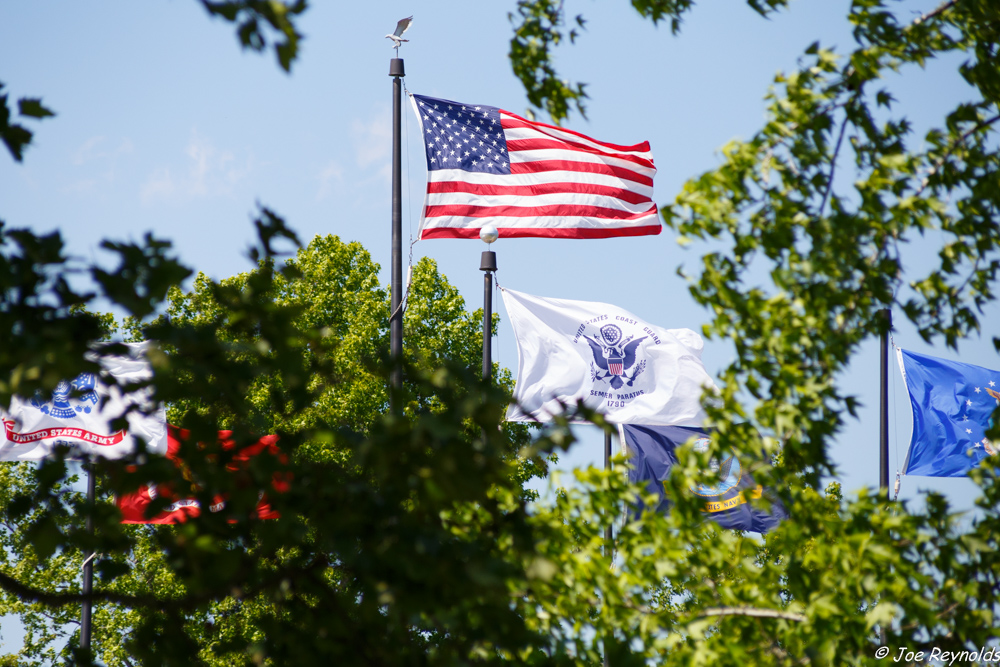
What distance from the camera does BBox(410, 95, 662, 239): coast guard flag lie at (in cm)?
1152

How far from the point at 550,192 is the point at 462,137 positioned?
1.31 metres

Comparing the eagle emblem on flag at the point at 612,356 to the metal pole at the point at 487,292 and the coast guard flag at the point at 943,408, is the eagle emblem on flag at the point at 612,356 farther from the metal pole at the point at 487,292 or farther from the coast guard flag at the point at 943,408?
the coast guard flag at the point at 943,408

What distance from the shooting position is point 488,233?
11.4m

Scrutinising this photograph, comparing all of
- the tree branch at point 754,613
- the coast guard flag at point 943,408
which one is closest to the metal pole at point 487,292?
the coast guard flag at point 943,408

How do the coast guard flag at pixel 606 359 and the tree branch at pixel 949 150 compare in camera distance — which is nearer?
the tree branch at pixel 949 150

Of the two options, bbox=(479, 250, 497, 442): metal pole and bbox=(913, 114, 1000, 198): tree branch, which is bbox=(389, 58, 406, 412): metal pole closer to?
bbox=(479, 250, 497, 442): metal pole

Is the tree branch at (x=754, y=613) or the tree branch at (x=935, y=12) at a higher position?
the tree branch at (x=935, y=12)

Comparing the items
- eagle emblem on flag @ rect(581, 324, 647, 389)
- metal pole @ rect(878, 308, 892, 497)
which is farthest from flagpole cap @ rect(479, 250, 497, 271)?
metal pole @ rect(878, 308, 892, 497)

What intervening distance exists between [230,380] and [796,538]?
8.56 feet

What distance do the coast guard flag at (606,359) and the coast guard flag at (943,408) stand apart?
191 inches

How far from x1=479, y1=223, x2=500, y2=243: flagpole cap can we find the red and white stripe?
102 millimetres

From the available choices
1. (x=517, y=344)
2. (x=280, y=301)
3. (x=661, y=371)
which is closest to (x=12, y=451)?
(x=517, y=344)

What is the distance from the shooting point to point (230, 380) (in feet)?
9.20

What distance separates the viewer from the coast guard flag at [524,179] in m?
11.5
